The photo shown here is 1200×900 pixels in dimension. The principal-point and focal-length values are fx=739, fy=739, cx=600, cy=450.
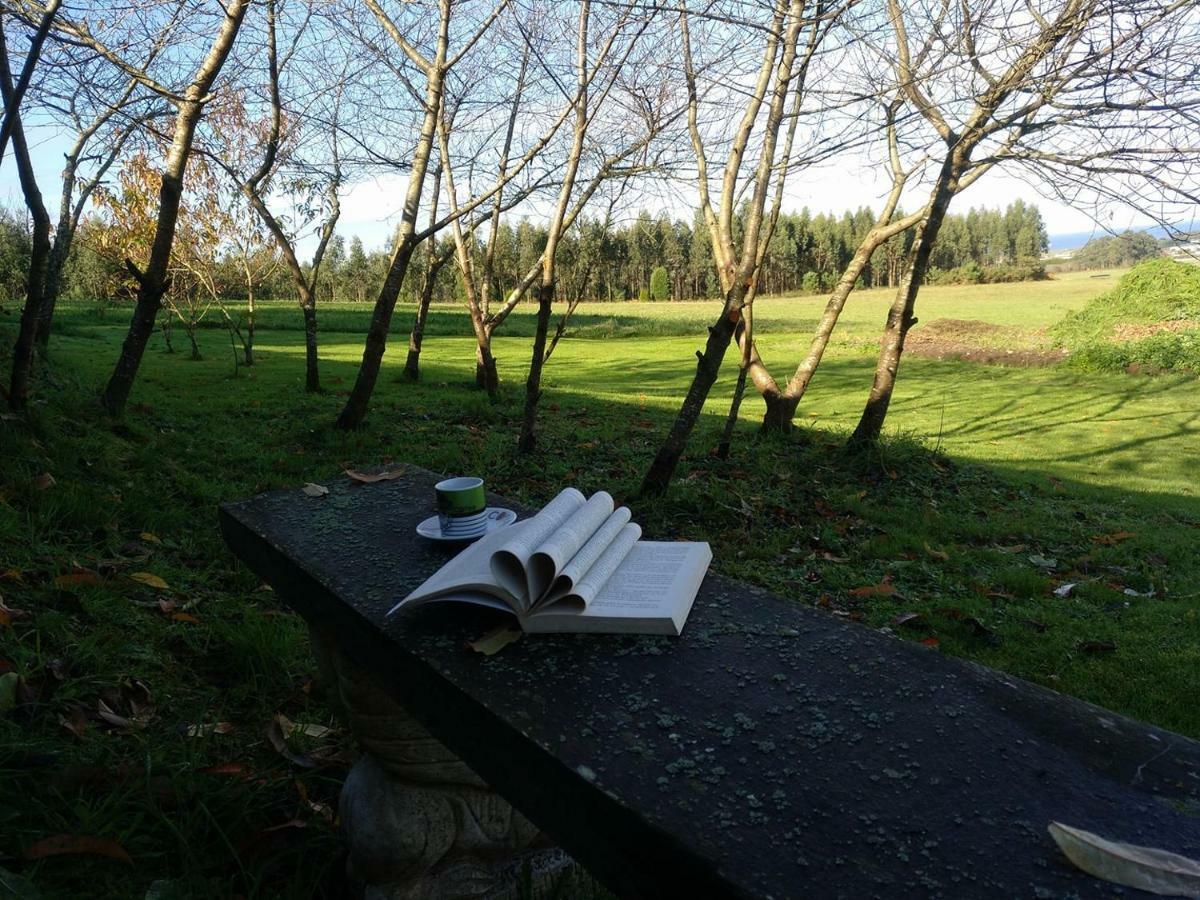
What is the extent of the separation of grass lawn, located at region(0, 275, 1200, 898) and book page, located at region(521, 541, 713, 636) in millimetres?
1192

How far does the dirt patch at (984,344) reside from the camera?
61.6 ft

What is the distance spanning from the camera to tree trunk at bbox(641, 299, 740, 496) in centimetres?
536

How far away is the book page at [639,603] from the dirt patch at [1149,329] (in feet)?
68.0

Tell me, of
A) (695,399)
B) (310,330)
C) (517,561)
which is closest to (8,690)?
(517,561)

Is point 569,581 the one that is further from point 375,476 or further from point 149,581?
point 149,581

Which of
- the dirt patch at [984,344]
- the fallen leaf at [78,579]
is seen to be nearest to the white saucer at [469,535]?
the fallen leaf at [78,579]

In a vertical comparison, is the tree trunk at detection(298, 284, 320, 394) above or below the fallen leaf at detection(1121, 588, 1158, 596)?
above

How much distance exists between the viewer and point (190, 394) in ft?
34.6

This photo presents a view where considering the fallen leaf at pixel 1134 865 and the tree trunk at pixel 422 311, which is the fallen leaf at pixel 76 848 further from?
the tree trunk at pixel 422 311

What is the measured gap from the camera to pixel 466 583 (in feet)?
5.47

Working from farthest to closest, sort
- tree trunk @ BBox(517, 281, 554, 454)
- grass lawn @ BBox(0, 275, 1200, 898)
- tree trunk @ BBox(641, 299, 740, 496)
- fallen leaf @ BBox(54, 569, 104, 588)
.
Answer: tree trunk @ BBox(517, 281, 554, 454), tree trunk @ BBox(641, 299, 740, 496), fallen leaf @ BBox(54, 569, 104, 588), grass lawn @ BBox(0, 275, 1200, 898)

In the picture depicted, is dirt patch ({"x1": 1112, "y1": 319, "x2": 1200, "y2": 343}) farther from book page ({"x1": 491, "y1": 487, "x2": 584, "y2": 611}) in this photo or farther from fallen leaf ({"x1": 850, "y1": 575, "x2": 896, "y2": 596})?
book page ({"x1": 491, "y1": 487, "x2": 584, "y2": 611})

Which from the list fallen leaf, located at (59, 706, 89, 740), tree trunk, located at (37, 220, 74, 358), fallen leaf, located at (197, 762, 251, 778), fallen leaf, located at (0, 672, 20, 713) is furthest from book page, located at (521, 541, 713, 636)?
tree trunk, located at (37, 220, 74, 358)

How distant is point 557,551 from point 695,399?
3.99 m
